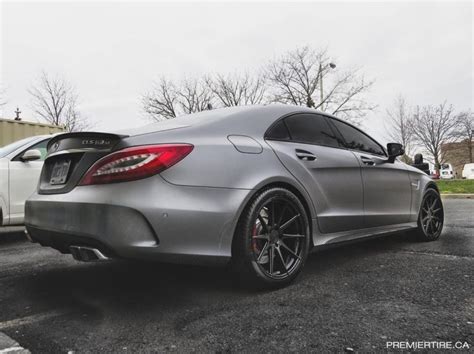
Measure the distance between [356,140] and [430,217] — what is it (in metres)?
1.54

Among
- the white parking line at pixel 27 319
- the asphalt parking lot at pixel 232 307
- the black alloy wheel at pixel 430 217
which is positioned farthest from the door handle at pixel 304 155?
the black alloy wheel at pixel 430 217

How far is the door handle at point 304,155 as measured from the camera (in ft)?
9.53

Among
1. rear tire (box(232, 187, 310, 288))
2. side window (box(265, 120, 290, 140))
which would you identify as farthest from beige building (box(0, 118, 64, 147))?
rear tire (box(232, 187, 310, 288))

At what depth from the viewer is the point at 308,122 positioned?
3252 millimetres

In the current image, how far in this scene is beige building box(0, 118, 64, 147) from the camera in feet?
26.3

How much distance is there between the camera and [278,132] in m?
2.91

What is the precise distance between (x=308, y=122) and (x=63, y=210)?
204 cm

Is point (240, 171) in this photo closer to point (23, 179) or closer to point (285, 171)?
point (285, 171)

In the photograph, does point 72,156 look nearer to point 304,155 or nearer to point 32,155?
point 304,155

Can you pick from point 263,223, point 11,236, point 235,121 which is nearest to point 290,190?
point 263,223

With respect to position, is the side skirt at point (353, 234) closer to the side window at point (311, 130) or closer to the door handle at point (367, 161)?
the door handle at point (367, 161)

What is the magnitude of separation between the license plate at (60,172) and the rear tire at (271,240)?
121 cm

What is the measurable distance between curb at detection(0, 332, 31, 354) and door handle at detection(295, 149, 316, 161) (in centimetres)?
209

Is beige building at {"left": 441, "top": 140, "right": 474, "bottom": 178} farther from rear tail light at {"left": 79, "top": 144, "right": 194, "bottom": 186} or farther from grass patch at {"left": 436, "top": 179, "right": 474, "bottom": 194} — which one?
rear tail light at {"left": 79, "top": 144, "right": 194, "bottom": 186}
